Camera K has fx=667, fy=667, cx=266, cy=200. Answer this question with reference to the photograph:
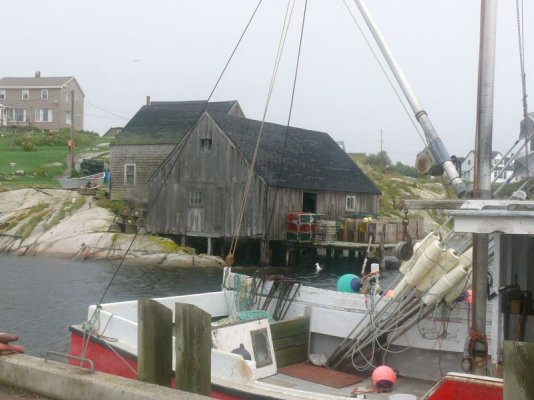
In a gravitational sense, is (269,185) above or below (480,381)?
above

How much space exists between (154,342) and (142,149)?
45.1 m

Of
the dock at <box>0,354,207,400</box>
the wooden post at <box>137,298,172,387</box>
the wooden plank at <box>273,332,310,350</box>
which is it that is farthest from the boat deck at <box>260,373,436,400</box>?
the dock at <box>0,354,207,400</box>

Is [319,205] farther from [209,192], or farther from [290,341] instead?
[290,341]

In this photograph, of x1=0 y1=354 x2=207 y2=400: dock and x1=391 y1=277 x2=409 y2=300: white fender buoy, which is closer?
x1=0 y1=354 x2=207 y2=400: dock

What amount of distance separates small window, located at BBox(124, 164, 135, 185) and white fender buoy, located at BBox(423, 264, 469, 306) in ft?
141

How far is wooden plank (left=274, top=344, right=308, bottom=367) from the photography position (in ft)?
35.1

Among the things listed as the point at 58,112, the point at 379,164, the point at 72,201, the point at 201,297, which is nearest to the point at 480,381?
the point at 201,297

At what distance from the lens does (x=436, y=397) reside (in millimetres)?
6602

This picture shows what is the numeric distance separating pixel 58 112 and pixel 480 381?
3502 inches

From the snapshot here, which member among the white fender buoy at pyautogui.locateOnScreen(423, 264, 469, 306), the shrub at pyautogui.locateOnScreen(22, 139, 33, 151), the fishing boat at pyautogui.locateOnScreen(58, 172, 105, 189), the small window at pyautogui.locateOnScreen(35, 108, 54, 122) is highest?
the small window at pyautogui.locateOnScreen(35, 108, 54, 122)

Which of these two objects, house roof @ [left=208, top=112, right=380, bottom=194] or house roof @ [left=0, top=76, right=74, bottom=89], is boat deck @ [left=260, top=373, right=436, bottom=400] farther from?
house roof @ [left=0, top=76, right=74, bottom=89]

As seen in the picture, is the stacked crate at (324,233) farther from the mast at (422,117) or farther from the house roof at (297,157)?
the mast at (422,117)

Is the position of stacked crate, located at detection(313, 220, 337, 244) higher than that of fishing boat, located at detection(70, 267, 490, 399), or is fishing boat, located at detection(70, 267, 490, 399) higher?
stacked crate, located at detection(313, 220, 337, 244)

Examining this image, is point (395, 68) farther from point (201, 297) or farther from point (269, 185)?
point (269, 185)
